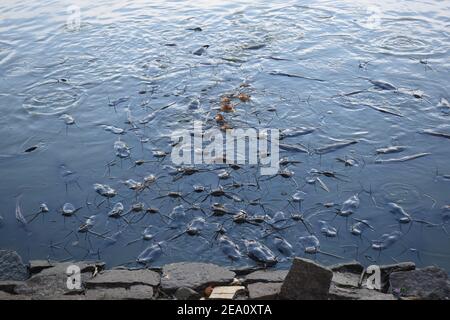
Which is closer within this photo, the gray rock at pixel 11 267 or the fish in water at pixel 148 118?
the gray rock at pixel 11 267

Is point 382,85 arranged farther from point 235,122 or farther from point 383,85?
point 235,122

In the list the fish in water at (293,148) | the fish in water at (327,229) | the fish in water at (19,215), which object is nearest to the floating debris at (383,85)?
the fish in water at (293,148)

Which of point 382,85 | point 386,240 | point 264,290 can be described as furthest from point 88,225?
point 382,85

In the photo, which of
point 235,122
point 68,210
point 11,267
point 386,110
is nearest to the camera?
point 11,267

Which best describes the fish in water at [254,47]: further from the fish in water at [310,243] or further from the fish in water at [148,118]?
the fish in water at [310,243]

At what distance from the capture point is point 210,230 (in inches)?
178

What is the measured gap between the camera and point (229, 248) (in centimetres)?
431

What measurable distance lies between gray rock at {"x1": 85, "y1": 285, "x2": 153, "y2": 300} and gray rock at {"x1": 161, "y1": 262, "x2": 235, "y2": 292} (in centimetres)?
15

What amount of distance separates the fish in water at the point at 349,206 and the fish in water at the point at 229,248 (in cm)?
108

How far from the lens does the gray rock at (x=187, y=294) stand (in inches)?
146

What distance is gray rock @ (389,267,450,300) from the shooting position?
358 cm

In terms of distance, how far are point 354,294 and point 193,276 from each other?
1.23 metres
